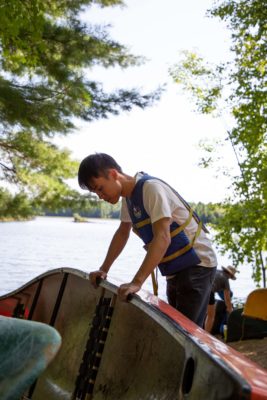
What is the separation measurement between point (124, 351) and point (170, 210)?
0.87 metres

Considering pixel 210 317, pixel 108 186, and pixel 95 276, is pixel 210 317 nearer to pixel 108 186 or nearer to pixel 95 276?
pixel 95 276

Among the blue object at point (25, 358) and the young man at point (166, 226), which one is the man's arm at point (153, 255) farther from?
the blue object at point (25, 358)

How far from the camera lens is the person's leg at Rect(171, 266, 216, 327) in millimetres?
3107

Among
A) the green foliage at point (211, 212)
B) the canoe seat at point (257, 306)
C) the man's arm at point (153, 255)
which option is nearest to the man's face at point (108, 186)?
the man's arm at point (153, 255)

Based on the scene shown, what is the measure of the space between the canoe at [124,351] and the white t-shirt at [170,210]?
42 cm

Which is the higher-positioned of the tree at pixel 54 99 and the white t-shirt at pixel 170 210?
the tree at pixel 54 99

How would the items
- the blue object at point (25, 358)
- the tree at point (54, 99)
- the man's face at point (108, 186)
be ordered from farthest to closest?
the tree at point (54, 99) < the man's face at point (108, 186) < the blue object at point (25, 358)

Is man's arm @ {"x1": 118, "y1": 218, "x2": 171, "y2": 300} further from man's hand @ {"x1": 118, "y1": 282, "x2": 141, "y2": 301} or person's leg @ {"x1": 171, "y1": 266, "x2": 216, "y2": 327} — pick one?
person's leg @ {"x1": 171, "y1": 266, "x2": 216, "y2": 327}

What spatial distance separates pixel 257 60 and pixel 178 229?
918 cm

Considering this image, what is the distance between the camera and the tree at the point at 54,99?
10672 mm

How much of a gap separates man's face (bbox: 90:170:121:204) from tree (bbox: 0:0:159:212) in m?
7.68

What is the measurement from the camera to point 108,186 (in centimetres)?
296

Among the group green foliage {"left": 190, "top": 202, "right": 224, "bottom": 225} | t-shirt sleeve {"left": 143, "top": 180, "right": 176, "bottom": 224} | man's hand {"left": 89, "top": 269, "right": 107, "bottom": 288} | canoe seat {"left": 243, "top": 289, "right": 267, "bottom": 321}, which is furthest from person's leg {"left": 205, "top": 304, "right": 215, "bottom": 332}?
t-shirt sleeve {"left": 143, "top": 180, "right": 176, "bottom": 224}

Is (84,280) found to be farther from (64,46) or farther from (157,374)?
(64,46)
